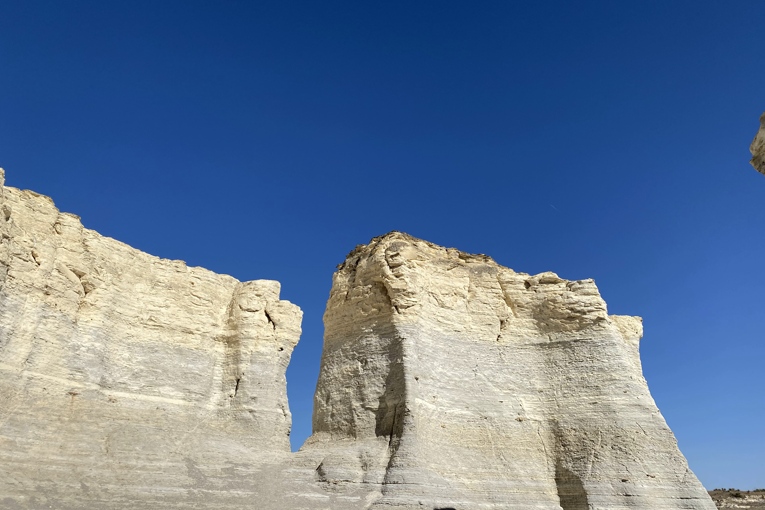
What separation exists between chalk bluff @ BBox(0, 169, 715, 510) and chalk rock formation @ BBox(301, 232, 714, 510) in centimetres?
7

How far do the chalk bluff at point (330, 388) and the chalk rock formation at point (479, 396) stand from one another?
71 mm

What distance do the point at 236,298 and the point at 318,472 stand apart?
20.1 feet

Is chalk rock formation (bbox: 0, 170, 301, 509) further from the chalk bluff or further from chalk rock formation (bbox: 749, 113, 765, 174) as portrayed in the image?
chalk rock formation (bbox: 749, 113, 765, 174)

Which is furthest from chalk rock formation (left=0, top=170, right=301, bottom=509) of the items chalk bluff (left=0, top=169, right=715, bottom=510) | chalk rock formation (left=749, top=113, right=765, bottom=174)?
chalk rock formation (left=749, top=113, right=765, bottom=174)

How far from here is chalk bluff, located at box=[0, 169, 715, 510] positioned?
14562mm

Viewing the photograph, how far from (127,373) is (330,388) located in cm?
686

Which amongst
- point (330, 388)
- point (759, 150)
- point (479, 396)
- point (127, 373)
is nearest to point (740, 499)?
point (479, 396)

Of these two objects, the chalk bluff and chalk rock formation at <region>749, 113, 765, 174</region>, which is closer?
chalk rock formation at <region>749, 113, 765, 174</region>

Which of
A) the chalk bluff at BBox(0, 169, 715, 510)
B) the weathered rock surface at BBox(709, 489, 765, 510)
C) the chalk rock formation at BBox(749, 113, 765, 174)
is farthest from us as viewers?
the weathered rock surface at BBox(709, 489, 765, 510)

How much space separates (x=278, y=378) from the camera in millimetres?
18750

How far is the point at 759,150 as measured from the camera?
5.70 m

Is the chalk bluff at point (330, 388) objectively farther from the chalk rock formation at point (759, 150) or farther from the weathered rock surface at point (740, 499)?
the weathered rock surface at point (740, 499)

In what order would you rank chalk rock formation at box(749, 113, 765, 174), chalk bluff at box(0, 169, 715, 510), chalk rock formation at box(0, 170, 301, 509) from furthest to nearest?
chalk bluff at box(0, 169, 715, 510), chalk rock formation at box(0, 170, 301, 509), chalk rock formation at box(749, 113, 765, 174)

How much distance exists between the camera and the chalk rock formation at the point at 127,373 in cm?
1382
